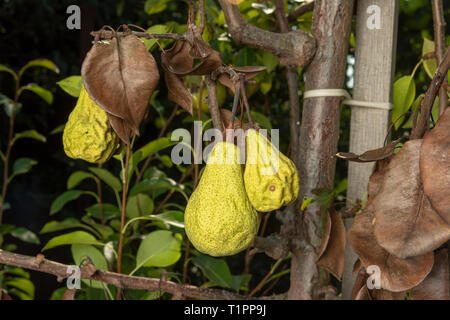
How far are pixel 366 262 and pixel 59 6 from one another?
146cm

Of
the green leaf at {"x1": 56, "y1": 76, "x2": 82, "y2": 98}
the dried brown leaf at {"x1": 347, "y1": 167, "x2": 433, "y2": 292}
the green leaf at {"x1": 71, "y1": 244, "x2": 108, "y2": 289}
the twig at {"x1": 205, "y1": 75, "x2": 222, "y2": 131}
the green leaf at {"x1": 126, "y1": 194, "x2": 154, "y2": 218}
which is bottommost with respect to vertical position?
the green leaf at {"x1": 71, "y1": 244, "x2": 108, "y2": 289}

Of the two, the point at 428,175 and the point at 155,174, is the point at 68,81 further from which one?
the point at 428,175

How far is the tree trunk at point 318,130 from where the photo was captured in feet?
2.11

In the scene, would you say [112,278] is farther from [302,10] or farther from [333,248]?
[302,10]

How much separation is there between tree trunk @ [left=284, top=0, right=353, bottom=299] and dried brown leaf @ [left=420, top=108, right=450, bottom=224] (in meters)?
0.22

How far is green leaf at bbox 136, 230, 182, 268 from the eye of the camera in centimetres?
77

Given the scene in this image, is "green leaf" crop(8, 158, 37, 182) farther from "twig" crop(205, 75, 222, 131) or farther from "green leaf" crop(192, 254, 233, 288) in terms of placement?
"twig" crop(205, 75, 222, 131)

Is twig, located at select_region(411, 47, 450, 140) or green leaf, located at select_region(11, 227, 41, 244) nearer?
twig, located at select_region(411, 47, 450, 140)

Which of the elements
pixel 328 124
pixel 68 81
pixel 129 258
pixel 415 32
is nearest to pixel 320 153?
pixel 328 124

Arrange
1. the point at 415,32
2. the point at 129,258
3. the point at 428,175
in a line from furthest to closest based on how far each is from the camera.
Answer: the point at 415,32 < the point at 129,258 < the point at 428,175

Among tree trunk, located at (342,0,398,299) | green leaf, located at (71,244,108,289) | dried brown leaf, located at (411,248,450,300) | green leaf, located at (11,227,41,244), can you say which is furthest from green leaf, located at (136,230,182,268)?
green leaf, located at (11,227,41,244)

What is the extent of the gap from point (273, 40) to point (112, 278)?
41 centimetres

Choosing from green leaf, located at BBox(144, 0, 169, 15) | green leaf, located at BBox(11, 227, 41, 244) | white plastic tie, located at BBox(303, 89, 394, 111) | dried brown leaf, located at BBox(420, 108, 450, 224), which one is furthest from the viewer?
green leaf, located at BBox(11, 227, 41, 244)

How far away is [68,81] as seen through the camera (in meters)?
0.72
